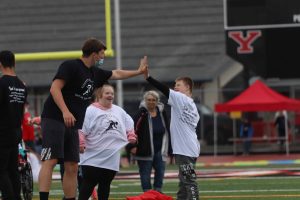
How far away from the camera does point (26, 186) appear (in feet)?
41.0

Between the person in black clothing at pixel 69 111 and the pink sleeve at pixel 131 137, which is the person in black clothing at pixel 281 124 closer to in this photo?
the pink sleeve at pixel 131 137

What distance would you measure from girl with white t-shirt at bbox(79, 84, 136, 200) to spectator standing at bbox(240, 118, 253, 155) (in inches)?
692

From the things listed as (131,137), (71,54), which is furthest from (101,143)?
(71,54)

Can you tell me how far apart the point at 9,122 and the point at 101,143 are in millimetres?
1144

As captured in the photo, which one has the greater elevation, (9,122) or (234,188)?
(9,122)

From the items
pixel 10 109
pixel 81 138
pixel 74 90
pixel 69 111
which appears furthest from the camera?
pixel 81 138

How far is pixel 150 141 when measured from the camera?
13.9m

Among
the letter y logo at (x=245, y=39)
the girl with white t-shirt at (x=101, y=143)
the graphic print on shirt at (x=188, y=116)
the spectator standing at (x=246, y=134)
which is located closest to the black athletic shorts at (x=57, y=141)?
the girl with white t-shirt at (x=101, y=143)

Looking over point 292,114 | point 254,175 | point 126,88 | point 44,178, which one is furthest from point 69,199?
point 126,88

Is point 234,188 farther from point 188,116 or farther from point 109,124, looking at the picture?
point 109,124

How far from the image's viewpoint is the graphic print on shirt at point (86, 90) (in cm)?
1003

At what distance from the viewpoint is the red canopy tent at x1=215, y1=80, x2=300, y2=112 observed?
2680cm

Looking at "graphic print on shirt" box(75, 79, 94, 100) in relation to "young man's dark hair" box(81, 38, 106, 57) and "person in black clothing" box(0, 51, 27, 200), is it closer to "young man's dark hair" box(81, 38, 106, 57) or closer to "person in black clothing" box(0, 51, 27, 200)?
"young man's dark hair" box(81, 38, 106, 57)

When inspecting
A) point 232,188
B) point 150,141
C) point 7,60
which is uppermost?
point 7,60
